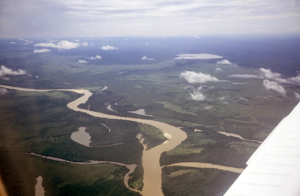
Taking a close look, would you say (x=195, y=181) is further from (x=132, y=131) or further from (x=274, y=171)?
(x=274, y=171)

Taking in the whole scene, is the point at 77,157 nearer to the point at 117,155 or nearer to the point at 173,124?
the point at 117,155

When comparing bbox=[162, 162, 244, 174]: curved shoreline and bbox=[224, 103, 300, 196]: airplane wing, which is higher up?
bbox=[224, 103, 300, 196]: airplane wing

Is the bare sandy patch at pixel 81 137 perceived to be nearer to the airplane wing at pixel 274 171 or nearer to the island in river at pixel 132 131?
the island in river at pixel 132 131

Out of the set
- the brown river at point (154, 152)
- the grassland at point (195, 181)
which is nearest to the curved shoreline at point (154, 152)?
the brown river at point (154, 152)

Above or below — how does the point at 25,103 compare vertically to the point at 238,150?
above

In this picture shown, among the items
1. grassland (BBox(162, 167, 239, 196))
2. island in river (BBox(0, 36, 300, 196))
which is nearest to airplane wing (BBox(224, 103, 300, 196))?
island in river (BBox(0, 36, 300, 196))

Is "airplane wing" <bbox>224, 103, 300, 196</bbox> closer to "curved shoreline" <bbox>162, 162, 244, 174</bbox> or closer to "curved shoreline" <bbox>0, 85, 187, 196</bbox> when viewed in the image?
"curved shoreline" <bbox>0, 85, 187, 196</bbox>

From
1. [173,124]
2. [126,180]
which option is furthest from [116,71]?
[126,180]

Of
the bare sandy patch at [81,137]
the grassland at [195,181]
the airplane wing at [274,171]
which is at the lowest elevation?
the grassland at [195,181]
